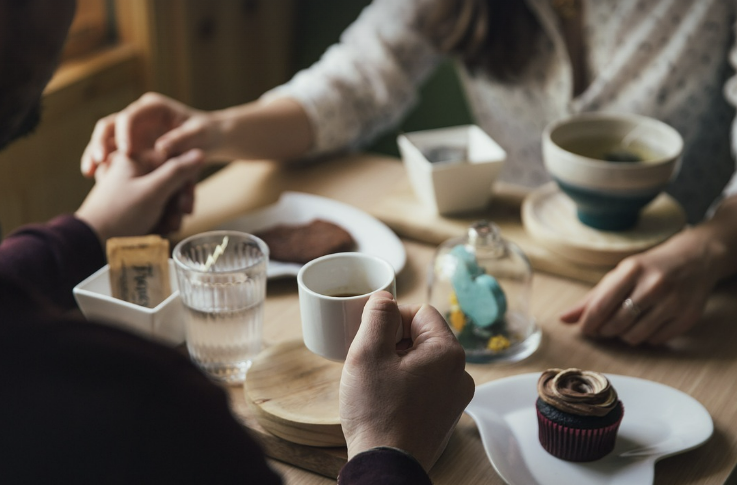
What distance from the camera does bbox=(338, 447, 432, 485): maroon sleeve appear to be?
66 centimetres

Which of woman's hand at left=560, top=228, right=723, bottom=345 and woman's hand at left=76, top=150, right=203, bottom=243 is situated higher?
woman's hand at left=76, top=150, right=203, bottom=243

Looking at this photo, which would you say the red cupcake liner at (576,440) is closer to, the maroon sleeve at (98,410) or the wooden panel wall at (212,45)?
the maroon sleeve at (98,410)

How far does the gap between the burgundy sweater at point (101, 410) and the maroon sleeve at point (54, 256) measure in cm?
53

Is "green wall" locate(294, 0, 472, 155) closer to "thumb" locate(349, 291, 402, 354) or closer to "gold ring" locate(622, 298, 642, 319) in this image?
"gold ring" locate(622, 298, 642, 319)

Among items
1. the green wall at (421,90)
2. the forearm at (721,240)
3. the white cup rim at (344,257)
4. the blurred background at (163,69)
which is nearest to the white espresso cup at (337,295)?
the white cup rim at (344,257)

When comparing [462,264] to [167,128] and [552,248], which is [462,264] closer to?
[552,248]

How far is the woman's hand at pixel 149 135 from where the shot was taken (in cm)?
131

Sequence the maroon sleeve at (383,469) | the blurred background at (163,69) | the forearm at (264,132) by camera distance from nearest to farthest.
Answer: the maroon sleeve at (383,469), the forearm at (264,132), the blurred background at (163,69)

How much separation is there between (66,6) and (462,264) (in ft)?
1.86

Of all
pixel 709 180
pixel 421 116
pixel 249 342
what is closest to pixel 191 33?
pixel 421 116

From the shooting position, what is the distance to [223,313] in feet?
3.05

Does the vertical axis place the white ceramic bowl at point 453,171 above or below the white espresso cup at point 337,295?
below

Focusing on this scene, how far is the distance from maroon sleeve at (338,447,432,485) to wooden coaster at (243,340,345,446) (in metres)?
0.14

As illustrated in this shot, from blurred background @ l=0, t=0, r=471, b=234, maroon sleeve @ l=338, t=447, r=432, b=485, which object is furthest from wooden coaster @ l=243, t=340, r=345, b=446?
blurred background @ l=0, t=0, r=471, b=234
